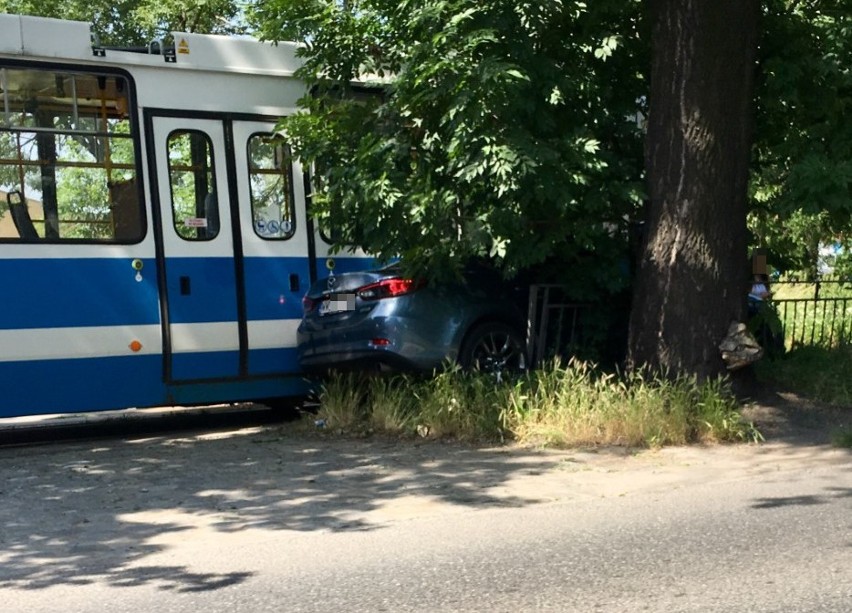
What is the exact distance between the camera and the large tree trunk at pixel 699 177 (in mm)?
11047

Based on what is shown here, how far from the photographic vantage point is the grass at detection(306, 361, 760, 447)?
10273 millimetres

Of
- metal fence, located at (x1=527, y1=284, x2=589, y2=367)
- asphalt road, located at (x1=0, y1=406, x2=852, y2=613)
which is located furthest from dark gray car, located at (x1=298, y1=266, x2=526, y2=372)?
asphalt road, located at (x1=0, y1=406, x2=852, y2=613)

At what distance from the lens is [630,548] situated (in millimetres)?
6973

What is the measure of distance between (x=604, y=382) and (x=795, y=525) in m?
3.42

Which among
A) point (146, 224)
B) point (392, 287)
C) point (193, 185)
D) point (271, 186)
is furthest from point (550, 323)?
point (146, 224)

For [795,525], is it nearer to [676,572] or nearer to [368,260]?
[676,572]

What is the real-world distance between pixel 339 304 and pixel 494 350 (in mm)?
1574

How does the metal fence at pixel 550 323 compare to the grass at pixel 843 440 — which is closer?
the grass at pixel 843 440

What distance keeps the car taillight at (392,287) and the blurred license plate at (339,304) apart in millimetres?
198

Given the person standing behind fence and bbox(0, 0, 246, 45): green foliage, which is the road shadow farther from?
bbox(0, 0, 246, 45): green foliage

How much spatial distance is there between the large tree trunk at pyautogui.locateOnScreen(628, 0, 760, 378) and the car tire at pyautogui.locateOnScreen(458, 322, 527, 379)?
146 cm

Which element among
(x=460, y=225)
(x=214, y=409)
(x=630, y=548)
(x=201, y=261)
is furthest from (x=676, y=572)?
(x=214, y=409)

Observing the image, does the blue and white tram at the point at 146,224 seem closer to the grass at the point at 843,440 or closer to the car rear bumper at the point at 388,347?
the car rear bumper at the point at 388,347

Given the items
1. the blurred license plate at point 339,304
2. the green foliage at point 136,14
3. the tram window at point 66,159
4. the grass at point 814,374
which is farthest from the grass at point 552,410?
the green foliage at point 136,14
